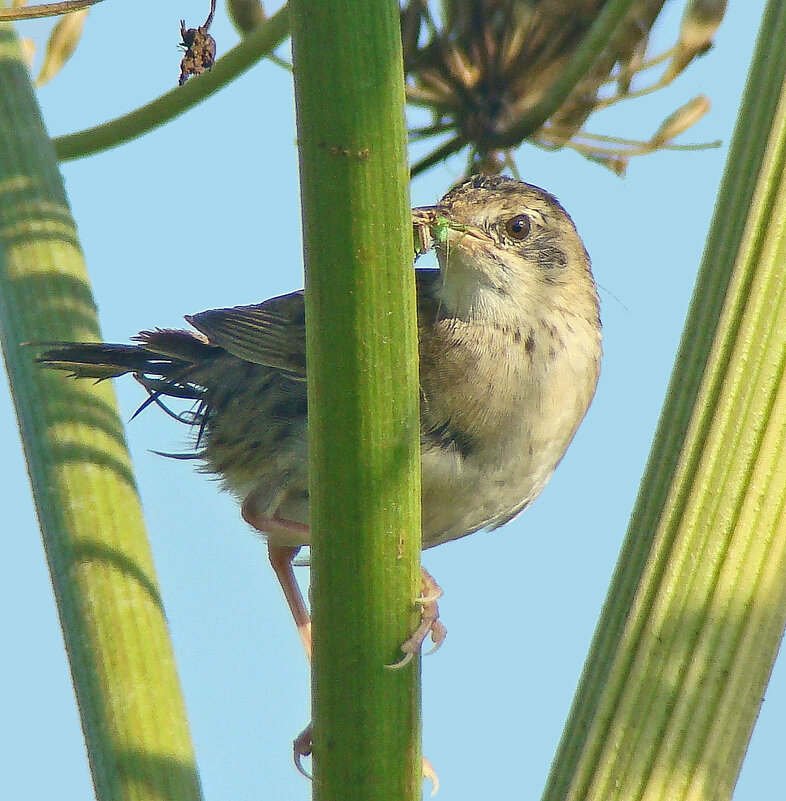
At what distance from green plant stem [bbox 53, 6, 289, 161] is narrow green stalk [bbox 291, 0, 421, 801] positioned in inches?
46.3

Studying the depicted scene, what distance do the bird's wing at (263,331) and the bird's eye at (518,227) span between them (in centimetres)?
63

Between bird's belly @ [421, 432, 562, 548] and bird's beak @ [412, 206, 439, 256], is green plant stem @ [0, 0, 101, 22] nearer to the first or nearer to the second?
bird's beak @ [412, 206, 439, 256]

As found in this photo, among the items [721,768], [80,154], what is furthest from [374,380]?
[80,154]

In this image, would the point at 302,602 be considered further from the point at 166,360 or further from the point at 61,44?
the point at 61,44

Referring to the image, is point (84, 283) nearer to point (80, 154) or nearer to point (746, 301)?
point (80, 154)

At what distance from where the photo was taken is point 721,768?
4.29 ft

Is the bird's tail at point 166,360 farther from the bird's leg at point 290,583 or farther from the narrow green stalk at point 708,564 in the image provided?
the narrow green stalk at point 708,564

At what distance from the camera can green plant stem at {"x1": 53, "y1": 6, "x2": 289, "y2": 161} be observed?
2.40 metres

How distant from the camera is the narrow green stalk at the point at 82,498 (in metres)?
1.73

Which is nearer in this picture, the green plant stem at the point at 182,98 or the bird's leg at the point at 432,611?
the bird's leg at the point at 432,611

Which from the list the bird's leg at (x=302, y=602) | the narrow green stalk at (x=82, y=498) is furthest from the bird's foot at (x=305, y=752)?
the narrow green stalk at (x=82, y=498)

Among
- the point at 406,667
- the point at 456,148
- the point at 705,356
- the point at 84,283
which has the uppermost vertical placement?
the point at 456,148

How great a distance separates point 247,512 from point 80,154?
1323 millimetres

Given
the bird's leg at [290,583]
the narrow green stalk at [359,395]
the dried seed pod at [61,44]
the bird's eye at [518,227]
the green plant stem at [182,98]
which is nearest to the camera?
the narrow green stalk at [359,395]
